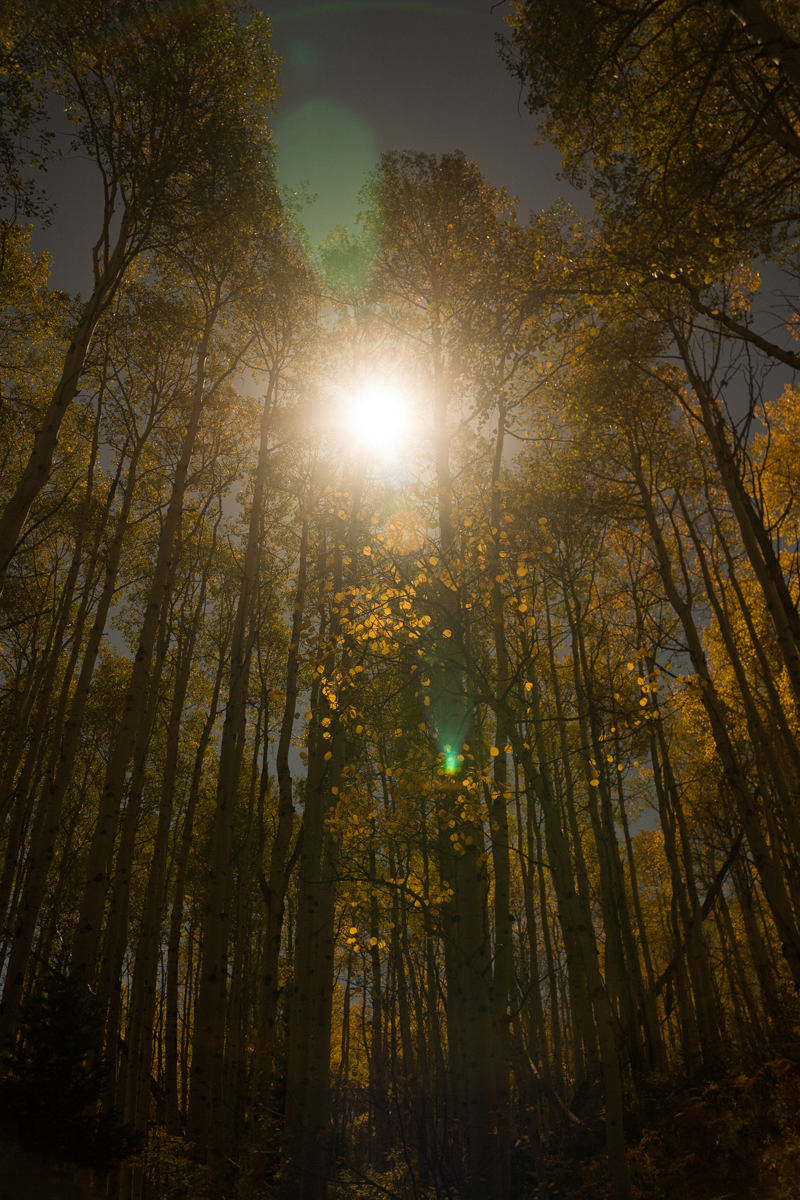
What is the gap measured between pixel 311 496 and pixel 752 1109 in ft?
35.9

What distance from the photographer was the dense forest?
532 cm

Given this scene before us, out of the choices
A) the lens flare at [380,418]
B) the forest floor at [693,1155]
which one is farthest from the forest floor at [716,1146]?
the lens flare at [380,418]

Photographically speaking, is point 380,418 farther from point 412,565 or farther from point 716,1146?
point 716,1146

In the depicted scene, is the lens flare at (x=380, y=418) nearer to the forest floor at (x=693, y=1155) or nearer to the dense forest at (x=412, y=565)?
the dense forest at (x=412, y=565)

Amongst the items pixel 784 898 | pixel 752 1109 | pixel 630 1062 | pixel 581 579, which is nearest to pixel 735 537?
pixel 581 579

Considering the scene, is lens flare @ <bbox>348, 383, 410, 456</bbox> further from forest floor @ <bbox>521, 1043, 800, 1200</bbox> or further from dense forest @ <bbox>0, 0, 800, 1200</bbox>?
forest floor @ <bbox>521, 1043, 800, 1200</bbox>

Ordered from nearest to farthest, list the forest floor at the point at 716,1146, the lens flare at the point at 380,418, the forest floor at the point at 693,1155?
the forest floor at the point at 693,1155
the forest floor at the point at 716,1146
the lens flare at the point at 380,418

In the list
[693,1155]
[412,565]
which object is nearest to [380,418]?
[412,565]

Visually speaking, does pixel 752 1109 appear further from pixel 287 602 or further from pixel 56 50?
pixel 56 50

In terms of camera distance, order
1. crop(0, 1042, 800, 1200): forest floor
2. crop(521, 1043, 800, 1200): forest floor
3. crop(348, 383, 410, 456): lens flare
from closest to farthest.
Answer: crop(0, 1042, 800, 1200): forest floor < crop(521, 1043, 800, 1200): forest floor < crop(348, 383, 410, 456): lens flare

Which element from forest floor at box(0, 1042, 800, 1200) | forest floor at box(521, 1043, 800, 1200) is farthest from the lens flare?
forest floor at box(521, 1043, 800, 1200)

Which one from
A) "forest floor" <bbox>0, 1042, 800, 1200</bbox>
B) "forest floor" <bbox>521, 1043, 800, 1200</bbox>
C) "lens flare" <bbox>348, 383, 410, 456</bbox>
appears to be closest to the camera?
"forest floor" <bbox>0, 1042, 800, 1200</bbox>

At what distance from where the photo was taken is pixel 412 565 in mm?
6262

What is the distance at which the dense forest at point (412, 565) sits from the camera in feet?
17.4
